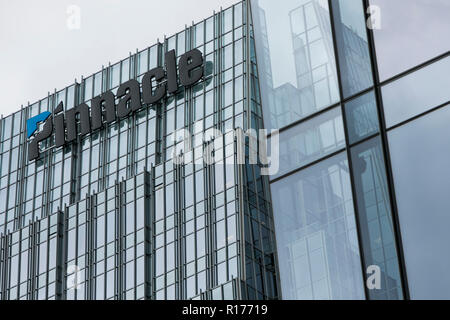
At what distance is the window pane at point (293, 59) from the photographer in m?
21.3

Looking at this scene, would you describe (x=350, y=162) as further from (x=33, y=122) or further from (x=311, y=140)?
(x=33, y=122)

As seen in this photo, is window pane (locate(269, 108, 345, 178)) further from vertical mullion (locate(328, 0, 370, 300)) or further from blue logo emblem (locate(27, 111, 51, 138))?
blue logo emblem (locate(27, 111, 51, 138))

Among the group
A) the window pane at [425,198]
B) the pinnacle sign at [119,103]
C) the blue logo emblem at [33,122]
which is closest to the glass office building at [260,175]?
the window pane at [425,198]

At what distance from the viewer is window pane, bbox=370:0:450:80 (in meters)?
19.6

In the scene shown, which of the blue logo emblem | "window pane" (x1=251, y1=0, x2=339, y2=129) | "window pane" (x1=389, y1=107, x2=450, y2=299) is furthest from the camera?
the blue logo emblem

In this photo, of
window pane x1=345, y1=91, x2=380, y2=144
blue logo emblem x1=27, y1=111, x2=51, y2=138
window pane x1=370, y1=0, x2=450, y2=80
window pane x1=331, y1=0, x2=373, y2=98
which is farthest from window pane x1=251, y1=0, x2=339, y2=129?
blue logo emblem x1=27, y1=111, x2=51, y2=138

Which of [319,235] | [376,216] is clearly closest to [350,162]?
[376,216]

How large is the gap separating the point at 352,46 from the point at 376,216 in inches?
124

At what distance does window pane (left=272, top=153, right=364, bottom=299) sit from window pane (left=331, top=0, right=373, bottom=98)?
1.25m

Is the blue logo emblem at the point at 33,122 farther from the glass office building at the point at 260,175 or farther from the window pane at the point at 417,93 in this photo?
the window pane at the point at 417,93

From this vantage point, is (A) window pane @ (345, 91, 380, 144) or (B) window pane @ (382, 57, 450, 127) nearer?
(B) window pane @ (382, 57, 450, 127)

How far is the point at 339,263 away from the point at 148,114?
302ft

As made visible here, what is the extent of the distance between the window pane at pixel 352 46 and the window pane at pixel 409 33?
296 mm

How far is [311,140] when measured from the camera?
21125mm
